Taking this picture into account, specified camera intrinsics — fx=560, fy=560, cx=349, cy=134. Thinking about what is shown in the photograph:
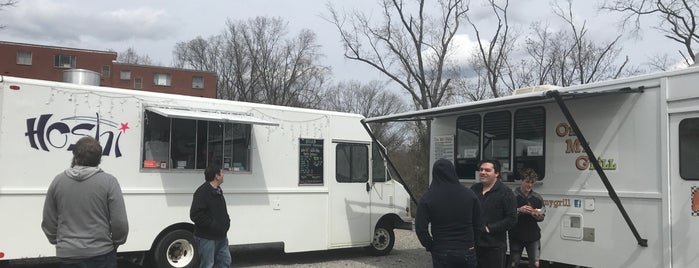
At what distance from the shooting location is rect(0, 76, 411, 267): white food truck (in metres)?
6.77

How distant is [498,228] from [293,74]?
1645 inches

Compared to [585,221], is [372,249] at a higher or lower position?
lower

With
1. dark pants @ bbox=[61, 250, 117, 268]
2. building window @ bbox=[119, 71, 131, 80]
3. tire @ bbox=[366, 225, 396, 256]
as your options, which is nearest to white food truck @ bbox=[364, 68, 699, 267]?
tire @ bbox=[366, 225, 396, 256]

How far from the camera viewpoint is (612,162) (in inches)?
246

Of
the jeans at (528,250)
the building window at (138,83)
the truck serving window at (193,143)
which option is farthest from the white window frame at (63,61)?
the jeans at (528,250)

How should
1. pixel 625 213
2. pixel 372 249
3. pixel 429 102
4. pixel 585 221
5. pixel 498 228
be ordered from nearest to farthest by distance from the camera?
pixel 498 228 → pixel 625 213 → pixel 585 221 → pixel 372 249 → pixel 429 102

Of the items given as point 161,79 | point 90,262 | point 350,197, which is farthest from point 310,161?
point 161,79

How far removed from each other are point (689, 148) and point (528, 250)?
2012mm

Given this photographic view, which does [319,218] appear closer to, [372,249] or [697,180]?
[372,249]

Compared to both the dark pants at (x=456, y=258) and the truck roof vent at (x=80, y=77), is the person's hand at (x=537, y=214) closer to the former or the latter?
the dark pants at (x=456, y=258)

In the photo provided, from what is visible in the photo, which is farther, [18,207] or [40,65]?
[40,65]

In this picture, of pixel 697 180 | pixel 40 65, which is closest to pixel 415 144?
pixel 697 180

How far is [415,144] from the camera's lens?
18.9 metres

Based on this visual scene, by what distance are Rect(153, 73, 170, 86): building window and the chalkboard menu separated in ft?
133
